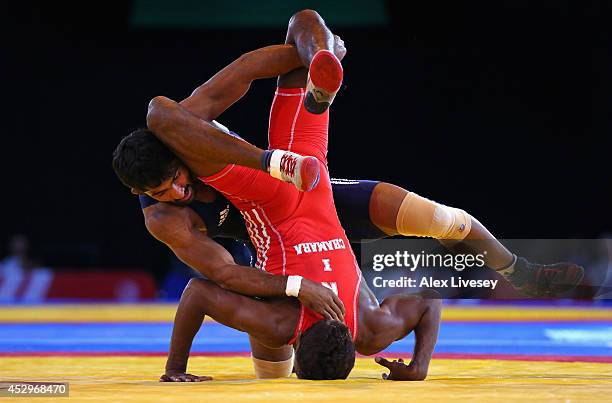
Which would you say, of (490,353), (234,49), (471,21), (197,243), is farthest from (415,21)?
(197,243)

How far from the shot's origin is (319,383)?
3.32 meters

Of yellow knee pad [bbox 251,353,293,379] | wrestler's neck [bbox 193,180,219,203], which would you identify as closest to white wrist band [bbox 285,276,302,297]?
yellow knee pad [bbox 251,353,293,379]

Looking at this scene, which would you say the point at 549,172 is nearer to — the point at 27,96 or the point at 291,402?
the point at 27,96

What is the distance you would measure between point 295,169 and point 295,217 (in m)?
0.48

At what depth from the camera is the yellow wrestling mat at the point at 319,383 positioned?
9.54ft

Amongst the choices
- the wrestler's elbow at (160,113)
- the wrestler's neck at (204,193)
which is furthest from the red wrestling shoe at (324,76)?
the wrestler's neck at (204,193)

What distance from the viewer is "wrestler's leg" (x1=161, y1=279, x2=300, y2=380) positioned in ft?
12.6

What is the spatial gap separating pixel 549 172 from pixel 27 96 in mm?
8050

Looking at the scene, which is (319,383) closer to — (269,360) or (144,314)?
(269,360)

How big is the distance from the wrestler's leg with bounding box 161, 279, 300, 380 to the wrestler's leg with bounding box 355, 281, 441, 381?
316 millimetres

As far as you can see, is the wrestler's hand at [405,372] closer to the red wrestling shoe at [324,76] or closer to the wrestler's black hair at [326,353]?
the wrestler's black hair at [326,353]

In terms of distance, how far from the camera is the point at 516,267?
4.62 m

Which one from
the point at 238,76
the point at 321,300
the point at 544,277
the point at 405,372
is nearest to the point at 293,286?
the point at 321,300

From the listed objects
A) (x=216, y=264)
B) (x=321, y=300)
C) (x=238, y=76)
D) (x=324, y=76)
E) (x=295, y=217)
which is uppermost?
(x=238, y=76)
